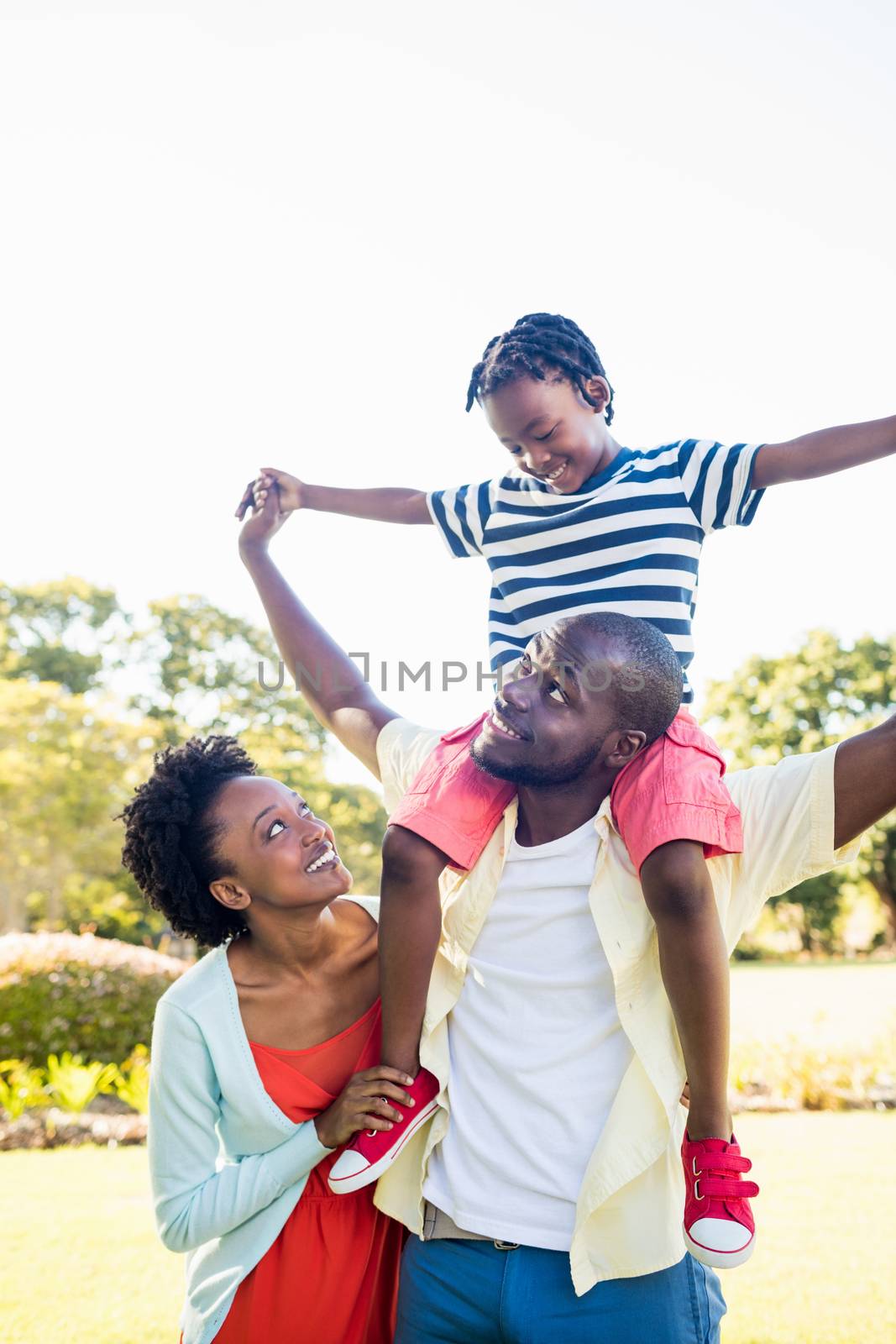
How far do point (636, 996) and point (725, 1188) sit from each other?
36 cm

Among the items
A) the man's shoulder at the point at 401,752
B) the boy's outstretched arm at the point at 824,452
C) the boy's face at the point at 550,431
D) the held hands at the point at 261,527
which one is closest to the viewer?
the boy's outstretched arm at the point at 824,452

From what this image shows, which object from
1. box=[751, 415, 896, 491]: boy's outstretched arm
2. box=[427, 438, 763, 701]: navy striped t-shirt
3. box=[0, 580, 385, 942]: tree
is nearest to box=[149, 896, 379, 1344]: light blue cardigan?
box=[427, 438, 763, 701]: navy striped t-shirt

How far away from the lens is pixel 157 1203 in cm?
241

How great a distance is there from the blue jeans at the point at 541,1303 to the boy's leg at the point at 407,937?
1.21ft

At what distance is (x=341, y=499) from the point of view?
3.42m

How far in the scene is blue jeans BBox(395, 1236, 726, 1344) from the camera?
2.02 metres

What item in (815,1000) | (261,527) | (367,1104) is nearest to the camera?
(367,1104)

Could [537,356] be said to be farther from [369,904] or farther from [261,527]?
[369,904]

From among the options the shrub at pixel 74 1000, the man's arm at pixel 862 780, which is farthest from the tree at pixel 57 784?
the man's arm at pixel 862 780

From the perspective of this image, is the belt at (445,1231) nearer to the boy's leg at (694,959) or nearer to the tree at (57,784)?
the boy's leg at (694,959)

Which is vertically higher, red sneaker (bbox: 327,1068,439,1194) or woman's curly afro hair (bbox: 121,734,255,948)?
woman's curly afro hair (bbox: 121,734,255,948)

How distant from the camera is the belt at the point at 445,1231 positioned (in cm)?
207

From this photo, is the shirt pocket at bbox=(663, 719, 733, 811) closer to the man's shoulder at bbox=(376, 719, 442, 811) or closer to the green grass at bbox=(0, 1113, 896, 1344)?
the man's shoulder at bbox=(376, 719, 442, 811)

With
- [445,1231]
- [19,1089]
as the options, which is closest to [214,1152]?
[445,1231]
